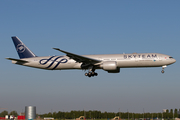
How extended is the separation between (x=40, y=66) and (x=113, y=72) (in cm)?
1425

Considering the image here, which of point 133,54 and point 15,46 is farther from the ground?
point 15,46

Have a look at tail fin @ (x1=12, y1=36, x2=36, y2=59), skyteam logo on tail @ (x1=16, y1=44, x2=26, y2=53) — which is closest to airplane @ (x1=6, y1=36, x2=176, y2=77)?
tail fin @ (x1=12, y1=36, x2=36, y2=59)

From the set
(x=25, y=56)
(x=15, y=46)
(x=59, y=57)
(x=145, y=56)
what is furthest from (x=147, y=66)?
(x=15, y=46)

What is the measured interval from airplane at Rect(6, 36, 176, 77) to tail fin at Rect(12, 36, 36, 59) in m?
1.53

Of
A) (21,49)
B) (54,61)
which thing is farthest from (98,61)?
(21,49)

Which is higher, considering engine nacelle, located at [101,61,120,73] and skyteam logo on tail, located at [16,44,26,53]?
skyteam logo on tail, located at [16,44,26,53]

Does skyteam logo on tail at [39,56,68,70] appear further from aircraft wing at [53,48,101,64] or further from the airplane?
aircraft wing at [53,48,101,64]

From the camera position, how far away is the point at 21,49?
52.5 metres

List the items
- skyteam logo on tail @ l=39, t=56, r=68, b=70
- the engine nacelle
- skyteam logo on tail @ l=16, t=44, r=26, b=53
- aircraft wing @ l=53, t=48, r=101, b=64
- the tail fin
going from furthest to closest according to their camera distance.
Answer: skyteam logo on tail @ l=16, t=44, r=26, b=53 → the tail fin → skyteam logo on tail @ l=39, t=56, r=68, b=70 → the engine nacelle → aircraft wing @ l=53, t=48, r=101, b=64

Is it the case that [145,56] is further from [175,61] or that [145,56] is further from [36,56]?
[36,56]

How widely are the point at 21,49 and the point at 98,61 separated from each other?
18182mm

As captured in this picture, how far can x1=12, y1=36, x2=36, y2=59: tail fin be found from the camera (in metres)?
51.5

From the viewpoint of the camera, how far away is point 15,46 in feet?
175

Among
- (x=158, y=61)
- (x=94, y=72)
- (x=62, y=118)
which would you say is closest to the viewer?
(x=158, y=61)
